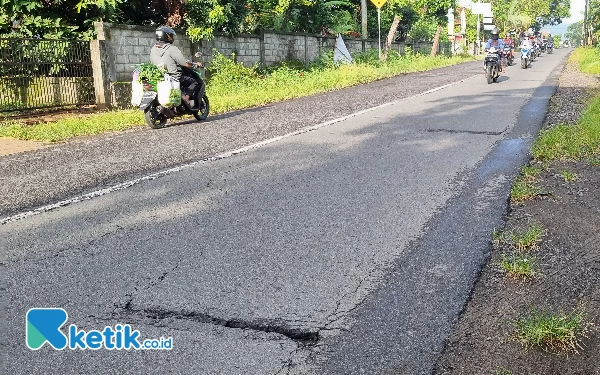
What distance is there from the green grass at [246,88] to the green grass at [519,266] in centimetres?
794

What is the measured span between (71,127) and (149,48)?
5845 millimetres

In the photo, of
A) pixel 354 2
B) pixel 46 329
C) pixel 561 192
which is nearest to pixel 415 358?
pixel 46 329

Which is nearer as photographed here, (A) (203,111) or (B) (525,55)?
(A) (203,111)

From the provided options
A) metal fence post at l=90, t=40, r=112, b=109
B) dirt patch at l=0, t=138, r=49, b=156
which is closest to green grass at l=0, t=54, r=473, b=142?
dirt patch at l=0, t=138, r=49, b=156

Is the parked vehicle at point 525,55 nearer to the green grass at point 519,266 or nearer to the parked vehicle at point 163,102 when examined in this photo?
the parked vehicle at point 163,102

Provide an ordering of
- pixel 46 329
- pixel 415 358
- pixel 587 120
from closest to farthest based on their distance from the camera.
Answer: pixel 415 358
pixel 46 329
pixel 587 120

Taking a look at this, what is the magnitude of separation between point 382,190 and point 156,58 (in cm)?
642

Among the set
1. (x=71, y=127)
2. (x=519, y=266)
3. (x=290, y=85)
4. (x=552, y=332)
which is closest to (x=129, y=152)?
(x=71, y=127)

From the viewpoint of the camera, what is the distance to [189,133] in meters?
9.22

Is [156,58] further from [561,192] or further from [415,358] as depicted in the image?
[415,358]

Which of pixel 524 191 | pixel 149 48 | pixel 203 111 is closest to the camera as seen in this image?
pixel 524 191

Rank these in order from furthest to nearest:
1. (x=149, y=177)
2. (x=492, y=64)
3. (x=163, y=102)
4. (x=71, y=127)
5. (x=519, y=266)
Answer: (x=492, y=64) < (x=71, y=127) < (x=163, y=102) < (x=149, y=177) < (x=519, y=266)

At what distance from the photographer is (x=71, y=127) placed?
33.3 feet

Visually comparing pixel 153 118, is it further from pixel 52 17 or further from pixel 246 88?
pixel 246 88
